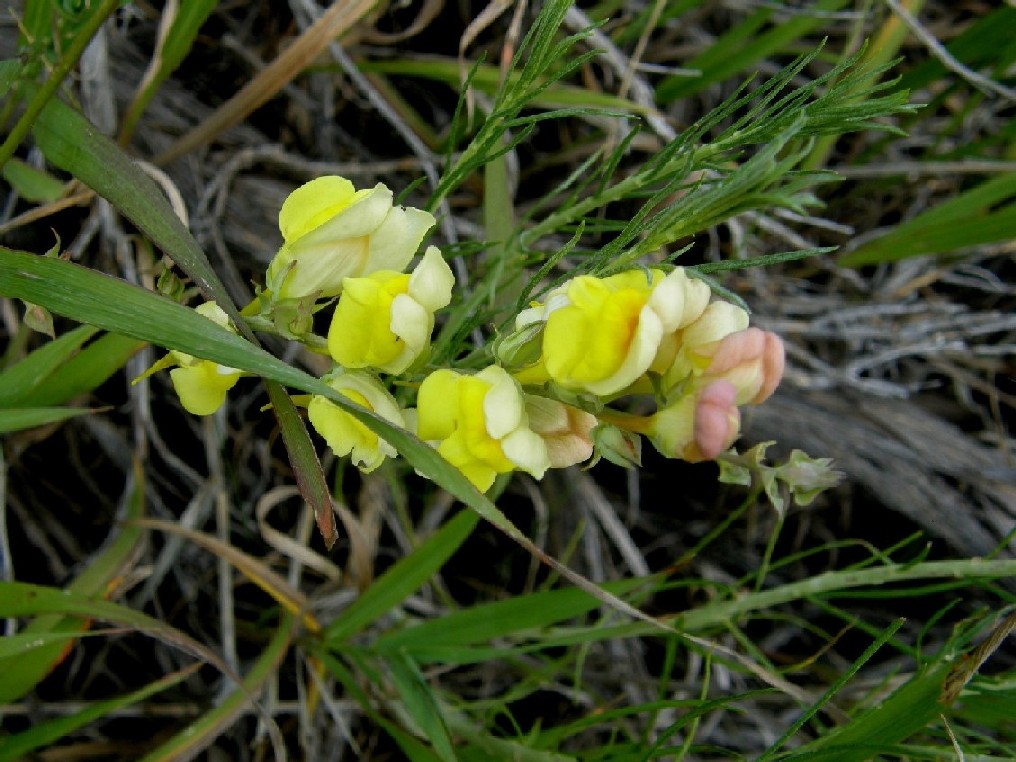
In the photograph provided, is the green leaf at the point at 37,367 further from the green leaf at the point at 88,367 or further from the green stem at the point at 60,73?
the green stem at the point at 60,73

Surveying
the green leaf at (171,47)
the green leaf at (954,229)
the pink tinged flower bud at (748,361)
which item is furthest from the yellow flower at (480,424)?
the green leaf at (954,229)

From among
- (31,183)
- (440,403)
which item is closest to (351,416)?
(440,403)

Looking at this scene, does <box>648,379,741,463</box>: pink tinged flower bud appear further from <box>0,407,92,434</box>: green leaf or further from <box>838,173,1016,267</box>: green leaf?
<box>838,173,1016,267</box>: green leaf

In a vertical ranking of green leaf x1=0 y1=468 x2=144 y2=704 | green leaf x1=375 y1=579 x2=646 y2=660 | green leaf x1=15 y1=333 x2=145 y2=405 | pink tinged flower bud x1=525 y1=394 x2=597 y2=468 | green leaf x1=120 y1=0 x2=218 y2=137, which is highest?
green leaf x1=120 y1=0 x2=218 y2=137

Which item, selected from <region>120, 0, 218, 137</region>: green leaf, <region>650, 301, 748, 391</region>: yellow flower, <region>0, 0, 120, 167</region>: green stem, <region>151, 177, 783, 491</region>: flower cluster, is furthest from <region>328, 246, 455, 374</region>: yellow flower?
<region>120, 0, 218, 137</region>: green leaf

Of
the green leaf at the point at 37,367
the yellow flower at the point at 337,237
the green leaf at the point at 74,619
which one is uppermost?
the yellow flower at the point at 337,237

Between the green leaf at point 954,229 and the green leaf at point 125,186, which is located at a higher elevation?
the green leaf at point 125,186

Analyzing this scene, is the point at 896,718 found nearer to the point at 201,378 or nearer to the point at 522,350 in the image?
the point at 522,350
